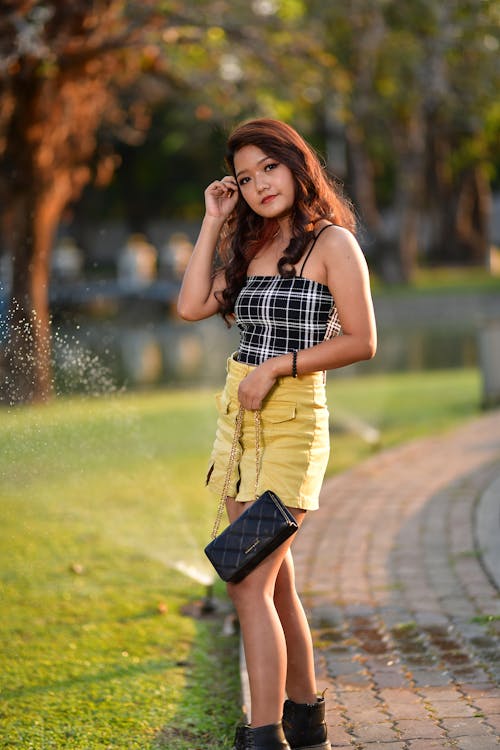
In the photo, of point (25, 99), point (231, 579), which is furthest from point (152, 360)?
point (231, 579)

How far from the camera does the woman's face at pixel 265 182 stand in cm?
355

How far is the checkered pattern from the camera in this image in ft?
11.5

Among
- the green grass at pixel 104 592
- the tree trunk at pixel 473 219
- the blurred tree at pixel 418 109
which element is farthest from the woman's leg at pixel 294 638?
the tree trunk at pixel 473 219

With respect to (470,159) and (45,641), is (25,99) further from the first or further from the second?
(470,159)

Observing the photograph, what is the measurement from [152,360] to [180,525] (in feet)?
50.9

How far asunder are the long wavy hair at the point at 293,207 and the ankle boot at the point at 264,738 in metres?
1.25

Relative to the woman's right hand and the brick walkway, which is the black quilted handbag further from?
the woman's right hand

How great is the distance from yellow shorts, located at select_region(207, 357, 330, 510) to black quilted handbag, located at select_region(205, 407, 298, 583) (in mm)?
63

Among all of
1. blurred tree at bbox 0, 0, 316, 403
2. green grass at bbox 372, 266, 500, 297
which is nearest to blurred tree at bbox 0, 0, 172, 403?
blurred tree at bbox 0, 0, 316, 403

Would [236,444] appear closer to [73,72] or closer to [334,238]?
[334,238]

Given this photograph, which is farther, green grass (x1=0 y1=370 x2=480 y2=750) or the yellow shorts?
green grass (x1=0 y1=370 x2=480 y2=750)

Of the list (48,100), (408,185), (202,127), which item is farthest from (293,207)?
(202,127)

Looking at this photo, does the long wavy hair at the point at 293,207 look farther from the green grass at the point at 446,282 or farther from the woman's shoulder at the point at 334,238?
the green grass at the point at 446,282

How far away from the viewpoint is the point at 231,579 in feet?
11.2
